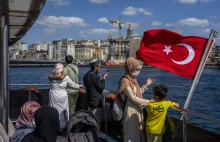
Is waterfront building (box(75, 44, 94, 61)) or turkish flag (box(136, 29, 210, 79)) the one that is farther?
waterfront building (box(75, 44, 94, 61))

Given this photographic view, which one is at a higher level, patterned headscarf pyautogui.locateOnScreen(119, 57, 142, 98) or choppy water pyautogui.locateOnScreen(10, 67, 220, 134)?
patterned headscarf pyautogui.locateOnScreen(119, 57, 142, 98)

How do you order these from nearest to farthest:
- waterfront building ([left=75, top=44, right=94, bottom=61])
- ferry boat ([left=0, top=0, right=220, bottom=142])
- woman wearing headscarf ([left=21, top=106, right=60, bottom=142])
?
1. woman wearing headscarf ([left=21, top=106, right=60, bottom=142])
2. ferry boat ([left=0, top=0, right=220, bottom=142])
3. waterfront building ([left=75, top=44, right=94, bottom=61])

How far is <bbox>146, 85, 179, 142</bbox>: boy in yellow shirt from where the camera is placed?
3.71m

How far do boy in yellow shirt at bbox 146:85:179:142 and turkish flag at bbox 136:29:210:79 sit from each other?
772 millimetres

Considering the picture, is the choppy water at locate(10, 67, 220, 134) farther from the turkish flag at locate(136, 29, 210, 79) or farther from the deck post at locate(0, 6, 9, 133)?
the deck post at locate(0, 6, 9, 133)

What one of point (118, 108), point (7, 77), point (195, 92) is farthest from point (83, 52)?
point (7, 77)

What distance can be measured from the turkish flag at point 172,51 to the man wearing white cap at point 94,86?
0.71 metres

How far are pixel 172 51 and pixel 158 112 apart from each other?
121 cm

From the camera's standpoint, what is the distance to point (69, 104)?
230 inches

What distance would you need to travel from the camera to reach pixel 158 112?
3715mm

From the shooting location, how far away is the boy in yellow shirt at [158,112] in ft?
12.2

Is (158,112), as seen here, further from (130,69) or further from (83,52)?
(83,52)

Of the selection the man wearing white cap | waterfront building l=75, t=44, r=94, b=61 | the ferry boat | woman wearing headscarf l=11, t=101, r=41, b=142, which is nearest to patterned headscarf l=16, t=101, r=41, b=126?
woman wearing headscarf l=11, t=101, r=41, b=142

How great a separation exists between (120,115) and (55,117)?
4.73 feet
